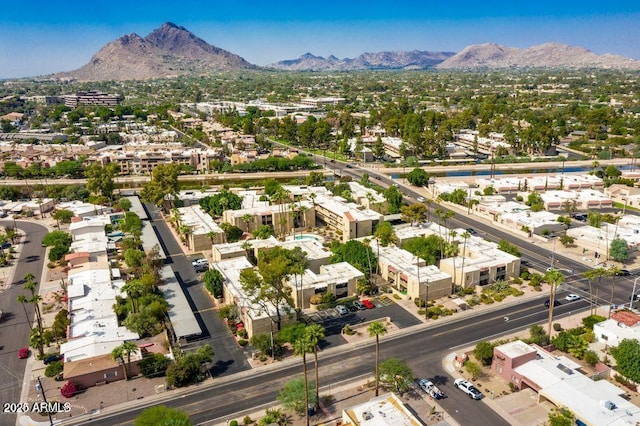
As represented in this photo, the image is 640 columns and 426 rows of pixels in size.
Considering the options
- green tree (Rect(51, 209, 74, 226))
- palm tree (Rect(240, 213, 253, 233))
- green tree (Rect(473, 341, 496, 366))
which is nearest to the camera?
green tree (Rect(473, 341, 496, 366))

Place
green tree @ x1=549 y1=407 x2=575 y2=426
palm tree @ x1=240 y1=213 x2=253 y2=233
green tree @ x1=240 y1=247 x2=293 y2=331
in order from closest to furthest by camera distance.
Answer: green tree @ x1=549 y1=407 x2=575 y2=426, green tree @ x1=240 y1=247 x2=293 y2=331, palm tree @ x1=240 y1=213 x2=253 y2=233

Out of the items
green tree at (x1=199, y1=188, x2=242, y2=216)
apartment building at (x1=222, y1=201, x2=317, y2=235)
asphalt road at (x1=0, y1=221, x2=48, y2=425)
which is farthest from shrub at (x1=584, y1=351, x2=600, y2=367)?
green tree at (x1=199, y1=188, x2=242, y2=216)

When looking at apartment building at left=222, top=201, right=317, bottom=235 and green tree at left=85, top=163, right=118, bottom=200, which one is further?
green tree at left=85, top=163, right=118, bottom=200

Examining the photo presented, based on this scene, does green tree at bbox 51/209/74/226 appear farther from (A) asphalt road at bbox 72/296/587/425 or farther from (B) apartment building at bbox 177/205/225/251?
(A) asphalt road at bbox 72/296/587/425

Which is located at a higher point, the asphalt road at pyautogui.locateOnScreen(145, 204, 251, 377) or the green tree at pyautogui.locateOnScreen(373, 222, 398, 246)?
the green tree at pyautogui.locateOnScreen(373, 222, 398, 246)

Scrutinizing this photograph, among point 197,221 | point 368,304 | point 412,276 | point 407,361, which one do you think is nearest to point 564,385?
point 407,361

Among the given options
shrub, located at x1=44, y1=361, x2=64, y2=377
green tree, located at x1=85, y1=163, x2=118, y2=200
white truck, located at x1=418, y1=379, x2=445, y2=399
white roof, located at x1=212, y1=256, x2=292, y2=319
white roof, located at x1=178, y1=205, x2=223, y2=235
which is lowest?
white truck, located at x1=418, y1=379, x2=445, y2=399

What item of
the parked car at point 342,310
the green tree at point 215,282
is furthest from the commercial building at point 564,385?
the green tree at point 215,282

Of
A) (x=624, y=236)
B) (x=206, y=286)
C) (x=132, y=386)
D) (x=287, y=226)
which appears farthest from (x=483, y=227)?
Answer: (x=132, y=386)

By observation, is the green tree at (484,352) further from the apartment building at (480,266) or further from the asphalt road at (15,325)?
the asphalt road at (15,325)
